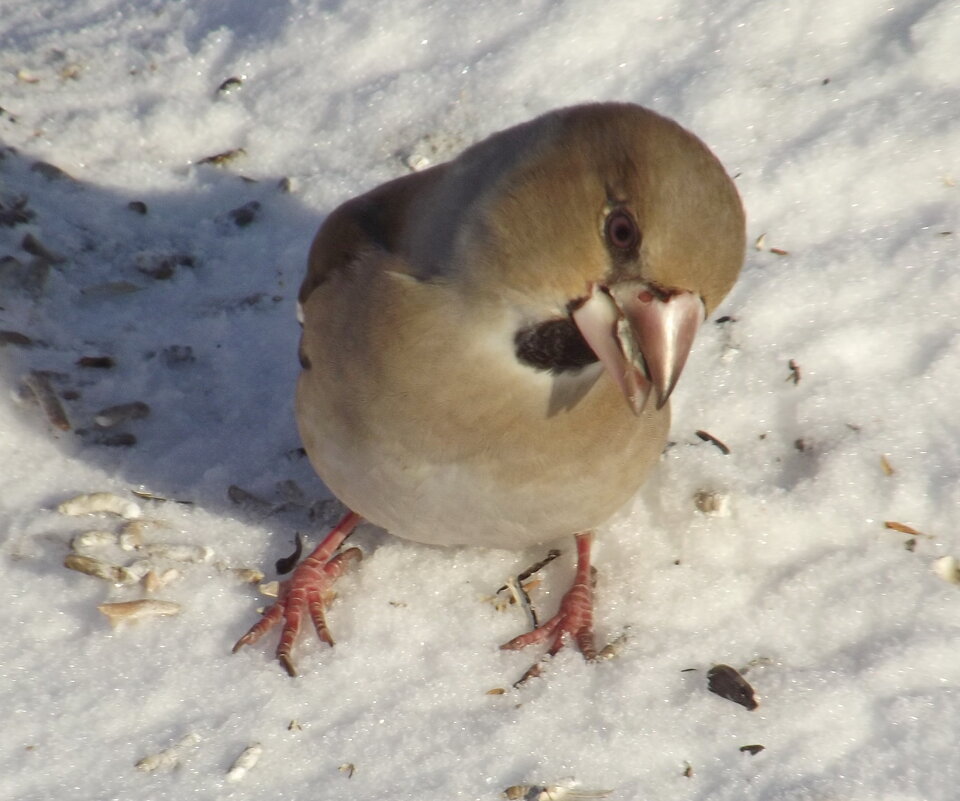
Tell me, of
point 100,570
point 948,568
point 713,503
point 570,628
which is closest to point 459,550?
point 570,628

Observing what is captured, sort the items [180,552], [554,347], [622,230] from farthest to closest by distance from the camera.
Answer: [180,552]
[554,347]
[622,230]

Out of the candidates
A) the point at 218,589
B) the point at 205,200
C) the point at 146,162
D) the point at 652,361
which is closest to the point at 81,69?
the point at 146,162

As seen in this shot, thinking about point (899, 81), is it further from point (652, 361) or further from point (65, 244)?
point (65, 244)

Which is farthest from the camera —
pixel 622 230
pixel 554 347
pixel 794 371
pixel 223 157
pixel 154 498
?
pixel 223 157

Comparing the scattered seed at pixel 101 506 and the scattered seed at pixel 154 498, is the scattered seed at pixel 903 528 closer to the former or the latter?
the scattered seed at pixel 154 498

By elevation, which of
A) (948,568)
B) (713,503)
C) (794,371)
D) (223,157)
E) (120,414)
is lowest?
(948,568)

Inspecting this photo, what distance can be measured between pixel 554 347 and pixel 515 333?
0.09m

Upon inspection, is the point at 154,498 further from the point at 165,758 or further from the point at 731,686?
the point at 731,686

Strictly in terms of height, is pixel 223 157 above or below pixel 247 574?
above

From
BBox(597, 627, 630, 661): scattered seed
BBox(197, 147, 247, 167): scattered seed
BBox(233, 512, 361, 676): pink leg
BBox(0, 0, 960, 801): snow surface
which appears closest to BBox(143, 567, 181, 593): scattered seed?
BBox(0, 0, 960, 801): snow surface

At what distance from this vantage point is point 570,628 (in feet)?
9.80

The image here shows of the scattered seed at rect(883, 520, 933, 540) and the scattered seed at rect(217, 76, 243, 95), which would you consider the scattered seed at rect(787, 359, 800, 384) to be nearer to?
the scattered seed at rect(883, 520, 933, 540)

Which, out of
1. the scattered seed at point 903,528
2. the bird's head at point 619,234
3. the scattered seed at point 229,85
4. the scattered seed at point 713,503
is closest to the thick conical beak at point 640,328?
the bird's head at point 619,234

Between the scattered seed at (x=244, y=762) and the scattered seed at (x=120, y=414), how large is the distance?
1287 mm
